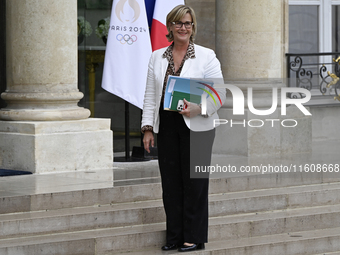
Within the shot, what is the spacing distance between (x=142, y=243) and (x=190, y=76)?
4.86ft

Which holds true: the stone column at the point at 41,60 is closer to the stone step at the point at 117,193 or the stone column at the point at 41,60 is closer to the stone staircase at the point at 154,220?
the stone step at the point at 117,193

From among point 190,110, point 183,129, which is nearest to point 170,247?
point 183,129

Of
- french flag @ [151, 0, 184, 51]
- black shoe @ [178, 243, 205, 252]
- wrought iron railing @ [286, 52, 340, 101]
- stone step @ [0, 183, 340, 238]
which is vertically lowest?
black shoe @ [178, 243, 205, 252]

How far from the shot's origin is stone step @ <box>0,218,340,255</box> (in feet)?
18.0

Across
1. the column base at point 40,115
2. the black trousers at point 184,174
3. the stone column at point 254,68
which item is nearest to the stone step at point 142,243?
the black trousers at point 184,174

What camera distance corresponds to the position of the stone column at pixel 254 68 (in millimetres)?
9656

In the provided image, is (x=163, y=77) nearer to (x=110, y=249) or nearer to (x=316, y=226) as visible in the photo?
(x=110, y=249)

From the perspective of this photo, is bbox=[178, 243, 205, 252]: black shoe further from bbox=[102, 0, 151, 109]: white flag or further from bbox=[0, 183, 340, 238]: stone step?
bbox=[102, 0, 151, 109]: white flag

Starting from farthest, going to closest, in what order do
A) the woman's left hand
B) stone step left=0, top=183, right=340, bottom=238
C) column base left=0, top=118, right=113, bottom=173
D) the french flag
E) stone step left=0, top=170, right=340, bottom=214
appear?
the french flag, column base left=0, top=118, right=113, bottom=173, stone step left=0, top=170, right=340, bottom=214, stone step left=0, top=183, right=340, bottom=238, the woman's left hand

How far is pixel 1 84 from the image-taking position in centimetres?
973

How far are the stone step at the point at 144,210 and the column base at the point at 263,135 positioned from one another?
6.76ft

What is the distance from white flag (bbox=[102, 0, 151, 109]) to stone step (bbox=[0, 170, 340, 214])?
1.88 m

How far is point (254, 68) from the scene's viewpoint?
982cm

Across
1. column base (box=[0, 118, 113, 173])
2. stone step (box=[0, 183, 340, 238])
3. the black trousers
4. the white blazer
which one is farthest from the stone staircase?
column base (box=[0, 118, 113, 173])
